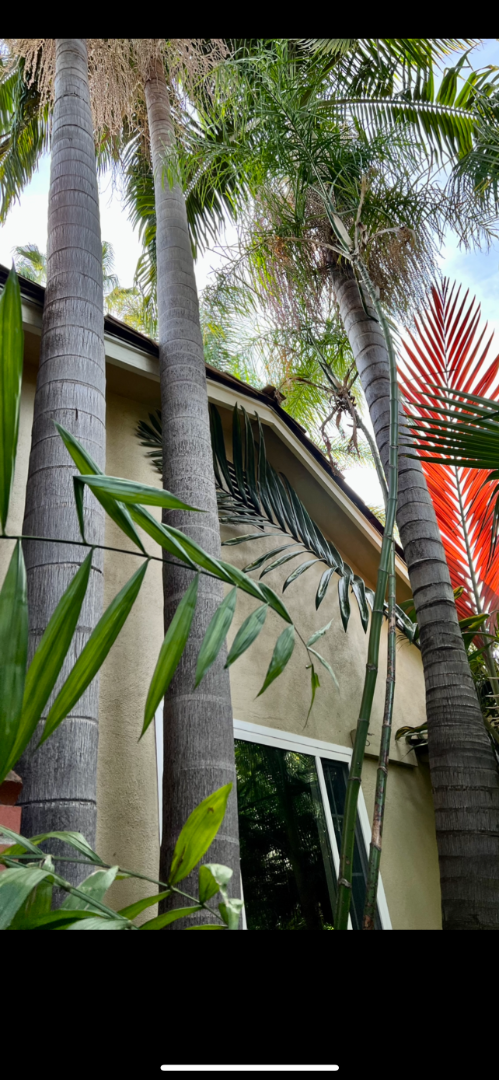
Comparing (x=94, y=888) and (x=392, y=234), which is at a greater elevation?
(x=392, y=234)

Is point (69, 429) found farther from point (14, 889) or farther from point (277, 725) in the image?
point (277, 725)

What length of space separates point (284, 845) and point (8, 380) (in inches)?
114

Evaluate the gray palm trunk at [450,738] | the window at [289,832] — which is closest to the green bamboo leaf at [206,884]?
the gray palm trunk at [450,738]

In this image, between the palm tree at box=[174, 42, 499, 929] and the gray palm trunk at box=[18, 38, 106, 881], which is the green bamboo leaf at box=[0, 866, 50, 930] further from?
the palm tree at box=[174, 42, 499, 929]

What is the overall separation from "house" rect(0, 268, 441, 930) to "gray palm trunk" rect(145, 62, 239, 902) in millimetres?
586

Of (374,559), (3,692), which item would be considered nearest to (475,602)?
(374,559)

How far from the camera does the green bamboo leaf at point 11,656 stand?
82cm

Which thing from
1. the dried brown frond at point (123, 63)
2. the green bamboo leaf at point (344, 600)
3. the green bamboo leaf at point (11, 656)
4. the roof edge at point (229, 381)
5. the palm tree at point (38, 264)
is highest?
the palm tree at point (38, 264)

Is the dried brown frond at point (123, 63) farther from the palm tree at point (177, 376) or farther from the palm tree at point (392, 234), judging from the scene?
the palm tree at point (392, 234)

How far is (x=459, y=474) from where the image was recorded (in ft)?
13.3

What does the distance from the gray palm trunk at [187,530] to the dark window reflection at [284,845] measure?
3.67 feet

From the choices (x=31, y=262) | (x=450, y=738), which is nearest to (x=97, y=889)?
(x=450, y=738)

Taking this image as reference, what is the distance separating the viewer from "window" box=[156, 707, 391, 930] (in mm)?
3045

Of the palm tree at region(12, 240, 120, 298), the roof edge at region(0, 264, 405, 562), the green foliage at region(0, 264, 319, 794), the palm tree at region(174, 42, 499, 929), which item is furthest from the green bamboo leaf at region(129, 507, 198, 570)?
the palm tree at region(12, 240, 120, 298)
